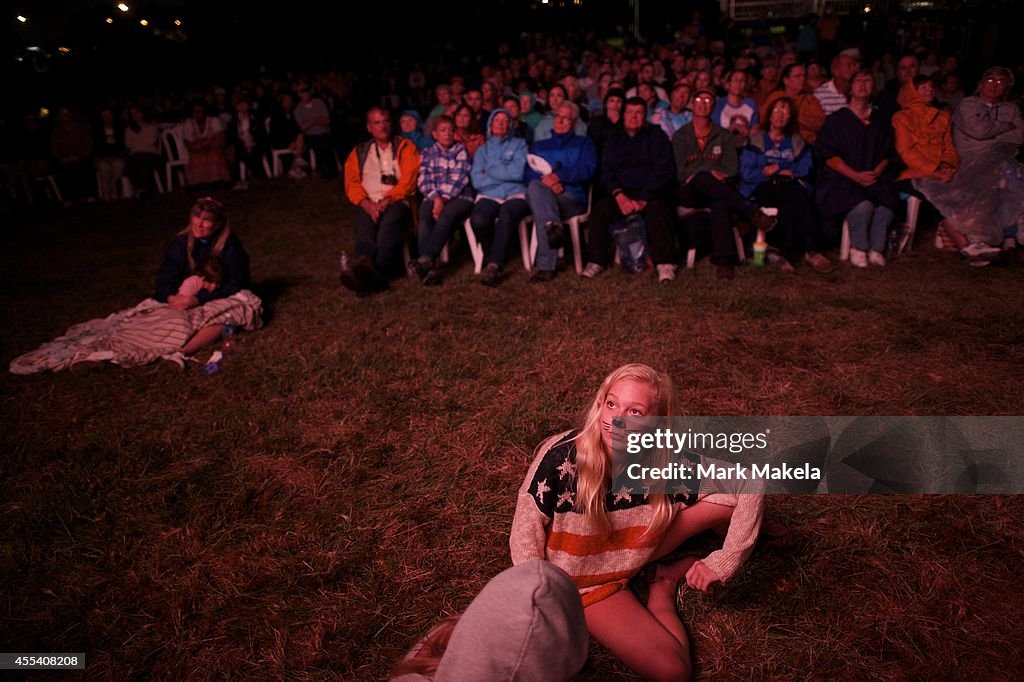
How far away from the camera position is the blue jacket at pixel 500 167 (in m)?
4.77

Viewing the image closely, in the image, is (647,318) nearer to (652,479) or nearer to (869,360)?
(869,360)

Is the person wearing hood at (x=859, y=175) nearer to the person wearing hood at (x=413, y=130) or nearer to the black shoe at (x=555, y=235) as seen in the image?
the black shoe at (x=555, y=235)

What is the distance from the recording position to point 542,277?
14.8ft

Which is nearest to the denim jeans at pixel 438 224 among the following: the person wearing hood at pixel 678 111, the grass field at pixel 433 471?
the grass field at pixel 433 471

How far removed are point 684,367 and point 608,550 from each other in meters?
1.64

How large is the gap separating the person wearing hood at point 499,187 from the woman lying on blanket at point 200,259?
171cm

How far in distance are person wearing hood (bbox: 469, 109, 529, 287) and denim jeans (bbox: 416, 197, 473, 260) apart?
0.10 meters

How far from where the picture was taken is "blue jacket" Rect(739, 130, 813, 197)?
181 inches

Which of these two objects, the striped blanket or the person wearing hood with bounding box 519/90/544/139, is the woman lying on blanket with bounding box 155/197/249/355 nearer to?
the striped blanket

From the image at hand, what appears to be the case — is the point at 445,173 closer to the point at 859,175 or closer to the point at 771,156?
the point at 771,156

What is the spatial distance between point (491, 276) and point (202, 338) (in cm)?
189

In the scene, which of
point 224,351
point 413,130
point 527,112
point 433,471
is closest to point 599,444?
point 433,471

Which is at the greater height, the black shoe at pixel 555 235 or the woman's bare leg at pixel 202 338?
the black shoe at pixel 555 235

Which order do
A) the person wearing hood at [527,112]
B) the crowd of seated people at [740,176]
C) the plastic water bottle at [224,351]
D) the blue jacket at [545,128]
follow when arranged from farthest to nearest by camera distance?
the person wearing hood at [527,112]
the blue jacket at [545,128]
the crowd of seated people at [740,176]
the plastic water bottle at [224,351]
